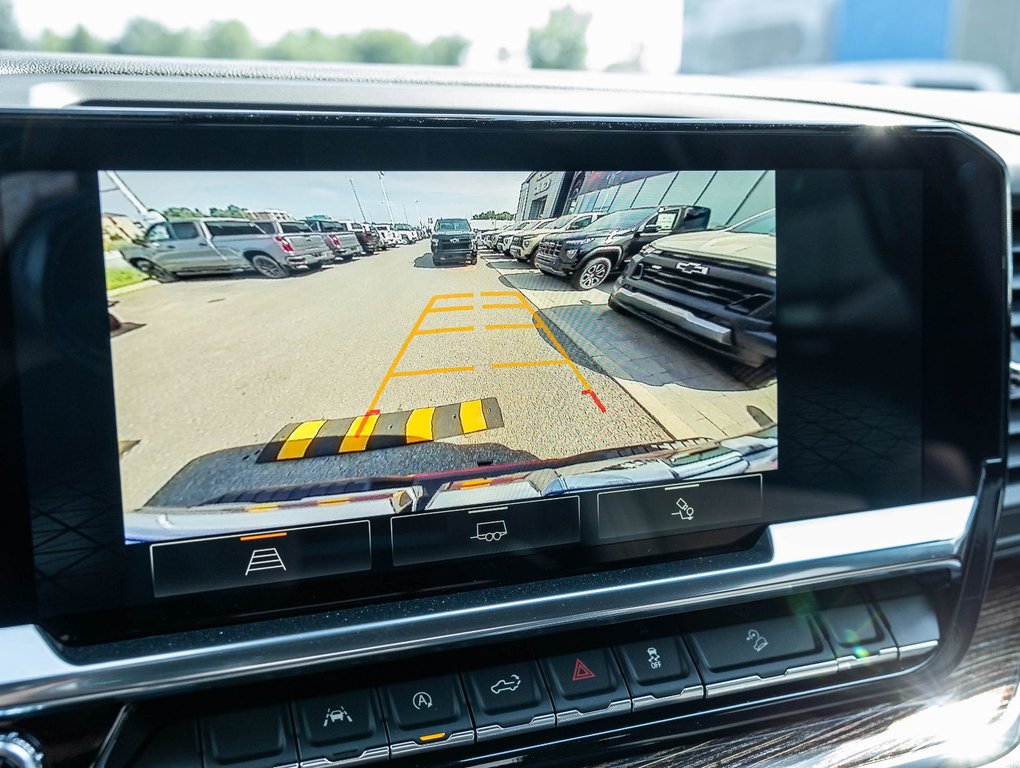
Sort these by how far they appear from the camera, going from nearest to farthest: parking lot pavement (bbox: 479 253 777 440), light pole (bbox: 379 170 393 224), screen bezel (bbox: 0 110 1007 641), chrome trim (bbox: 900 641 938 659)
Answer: screen bezel (bbox: 0 110 1007 641) < light pole (bbox: 379 170 393 224) < parking lot pavement (bbox: 479 253 777 440) < chrome trim (bbox: 900 641 938 659)

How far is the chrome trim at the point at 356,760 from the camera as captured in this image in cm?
91

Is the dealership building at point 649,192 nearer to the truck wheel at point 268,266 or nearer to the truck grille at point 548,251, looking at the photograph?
the truck grille at point 548,251

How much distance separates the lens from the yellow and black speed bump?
3.07ft

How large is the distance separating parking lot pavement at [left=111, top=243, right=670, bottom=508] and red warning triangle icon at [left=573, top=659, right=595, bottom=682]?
29cm

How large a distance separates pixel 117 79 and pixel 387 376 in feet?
1.70

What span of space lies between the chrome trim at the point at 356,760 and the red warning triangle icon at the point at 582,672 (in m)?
0.27

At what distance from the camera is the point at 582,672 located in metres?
1.03

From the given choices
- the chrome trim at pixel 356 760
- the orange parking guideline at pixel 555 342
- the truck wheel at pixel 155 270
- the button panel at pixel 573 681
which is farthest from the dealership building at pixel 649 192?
the chrome trim at pixel 356 760

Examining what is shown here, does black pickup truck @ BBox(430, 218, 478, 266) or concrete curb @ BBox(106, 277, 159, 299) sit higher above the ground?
black pickup truck @ BBox(430, 218, 478, 266)

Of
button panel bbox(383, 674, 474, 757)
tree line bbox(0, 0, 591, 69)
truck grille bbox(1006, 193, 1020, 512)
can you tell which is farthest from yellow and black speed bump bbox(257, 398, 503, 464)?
tree line bbox(0, 0, 591, 69)

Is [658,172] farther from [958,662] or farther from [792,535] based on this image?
[958,662]

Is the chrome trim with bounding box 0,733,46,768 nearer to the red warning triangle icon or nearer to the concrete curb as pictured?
the concrete curb

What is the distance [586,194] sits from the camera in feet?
3.35

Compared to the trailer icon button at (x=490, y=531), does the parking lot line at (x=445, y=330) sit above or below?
above
